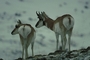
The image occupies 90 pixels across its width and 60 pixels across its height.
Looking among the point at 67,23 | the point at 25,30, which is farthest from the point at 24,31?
the point at 67,23

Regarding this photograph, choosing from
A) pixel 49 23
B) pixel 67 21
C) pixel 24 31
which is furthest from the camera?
pixel 49 23

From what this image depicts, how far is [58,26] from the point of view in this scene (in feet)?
114

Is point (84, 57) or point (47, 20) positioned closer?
point (84, 57)

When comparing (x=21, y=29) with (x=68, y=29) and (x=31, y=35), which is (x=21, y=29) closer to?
(x=31, y=35)

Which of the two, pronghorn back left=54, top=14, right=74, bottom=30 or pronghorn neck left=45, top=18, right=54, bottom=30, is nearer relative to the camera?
pronghorn back left=54, top=14, right=74, bottom=30

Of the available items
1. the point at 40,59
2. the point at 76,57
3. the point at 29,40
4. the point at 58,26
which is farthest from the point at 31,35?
the point at 76,57

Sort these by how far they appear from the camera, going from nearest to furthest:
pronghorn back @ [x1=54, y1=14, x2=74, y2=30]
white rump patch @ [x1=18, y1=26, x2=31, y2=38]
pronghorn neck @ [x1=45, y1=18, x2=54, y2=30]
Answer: white rump patch @ [x1=18, y1=26, x2=31, y2=38] < pronghorn back @ [x1=54, y1=14, x2=74, y2=30] < pronghorn neck @ [x1=45, y1=18, x2=54, y2=30]

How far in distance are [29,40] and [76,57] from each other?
26.1ft

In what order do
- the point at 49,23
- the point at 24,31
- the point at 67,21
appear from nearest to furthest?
the point at 24,31 → the point at 67,21 → the point at 49,23

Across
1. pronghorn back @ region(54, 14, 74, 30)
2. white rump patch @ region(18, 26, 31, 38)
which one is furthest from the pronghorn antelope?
pronghorn back @ region(54, 14, 74, 30)

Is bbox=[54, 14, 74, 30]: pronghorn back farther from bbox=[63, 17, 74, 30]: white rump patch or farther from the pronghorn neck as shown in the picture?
the pronghorn neck

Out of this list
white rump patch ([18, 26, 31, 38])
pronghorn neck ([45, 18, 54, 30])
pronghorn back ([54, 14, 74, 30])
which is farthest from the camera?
pronghorn neck ([45, 18, 54, 30])

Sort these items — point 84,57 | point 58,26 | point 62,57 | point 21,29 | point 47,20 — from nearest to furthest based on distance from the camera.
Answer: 1. point 84,57
2. point 62,57
3. point 21,29
4. point 58,26
5. point 47,20

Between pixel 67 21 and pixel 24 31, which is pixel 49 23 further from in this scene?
pixel 24 31
